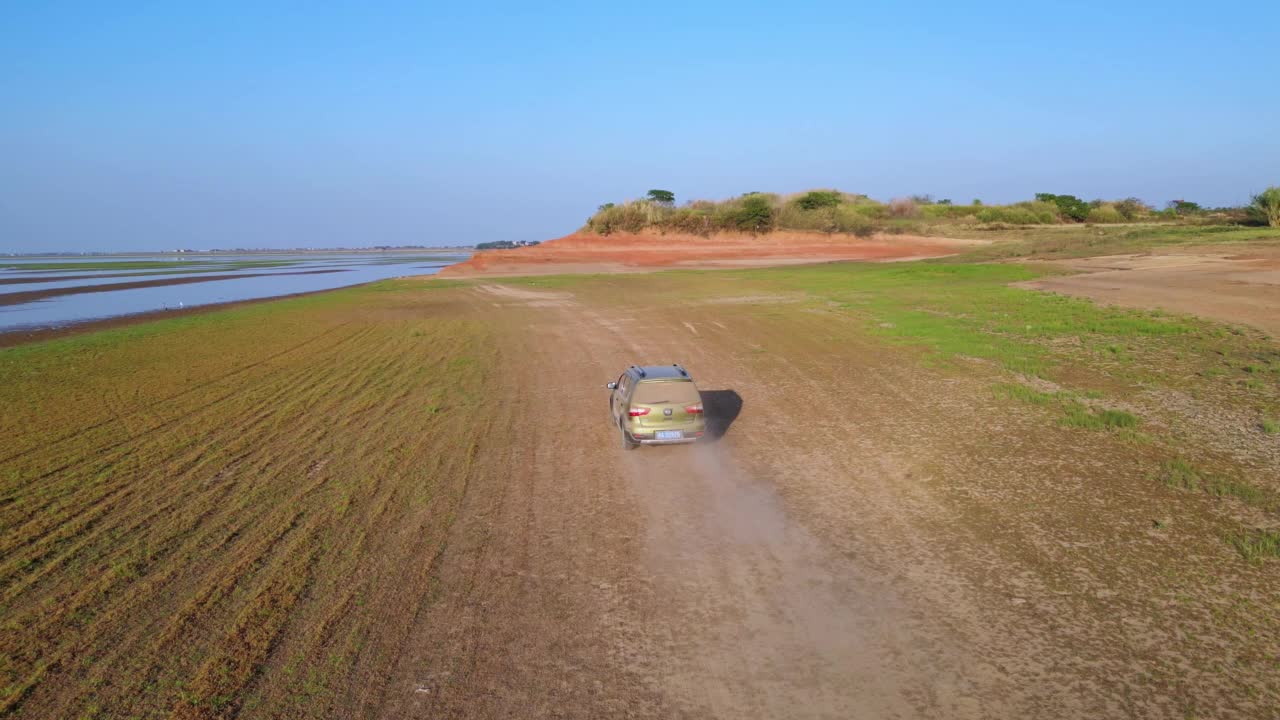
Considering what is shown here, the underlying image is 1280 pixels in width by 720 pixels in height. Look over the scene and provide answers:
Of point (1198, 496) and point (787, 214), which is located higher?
point (787, 214)

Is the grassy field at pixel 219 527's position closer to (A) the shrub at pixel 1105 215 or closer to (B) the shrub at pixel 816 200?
(B) the shrub at pixel 816 200

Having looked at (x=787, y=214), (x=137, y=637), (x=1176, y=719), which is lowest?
(x=1176, y=719)

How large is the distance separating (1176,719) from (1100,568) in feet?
8.56

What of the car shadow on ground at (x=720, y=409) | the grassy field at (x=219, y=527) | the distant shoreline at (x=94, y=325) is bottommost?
the car shadow on ground at (x=720, y=409)

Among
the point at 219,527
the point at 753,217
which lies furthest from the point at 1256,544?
the point at 753,217

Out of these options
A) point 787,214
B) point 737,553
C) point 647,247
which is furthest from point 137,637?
point 787,214

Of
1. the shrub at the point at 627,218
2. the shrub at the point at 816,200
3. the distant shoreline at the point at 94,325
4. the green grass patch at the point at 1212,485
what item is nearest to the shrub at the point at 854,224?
the shrub at the point at 816,200

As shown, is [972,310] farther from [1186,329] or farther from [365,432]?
[365,432]

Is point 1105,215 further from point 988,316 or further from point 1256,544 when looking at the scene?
point 1256,544

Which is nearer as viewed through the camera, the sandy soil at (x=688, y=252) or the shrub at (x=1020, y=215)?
the sandy soil at (x=688, y=252)

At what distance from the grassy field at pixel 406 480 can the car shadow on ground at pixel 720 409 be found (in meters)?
0.60

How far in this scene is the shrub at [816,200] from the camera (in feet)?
284

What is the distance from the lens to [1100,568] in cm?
810

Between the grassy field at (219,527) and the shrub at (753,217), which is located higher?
the shrub at (753,217)
